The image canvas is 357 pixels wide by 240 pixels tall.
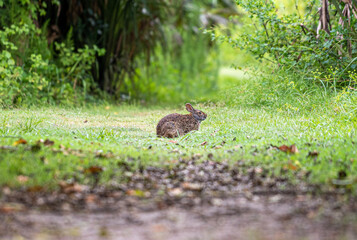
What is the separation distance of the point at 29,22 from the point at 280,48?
5.12 meters

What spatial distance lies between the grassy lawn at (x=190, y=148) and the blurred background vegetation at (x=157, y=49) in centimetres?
129

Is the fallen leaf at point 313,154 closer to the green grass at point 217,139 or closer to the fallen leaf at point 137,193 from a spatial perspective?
the green grass at point 217,139

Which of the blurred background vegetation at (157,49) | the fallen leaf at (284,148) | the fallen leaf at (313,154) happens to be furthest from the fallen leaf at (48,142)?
the blurred background vegetation at (157,49)

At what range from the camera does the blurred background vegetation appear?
888 centimetres

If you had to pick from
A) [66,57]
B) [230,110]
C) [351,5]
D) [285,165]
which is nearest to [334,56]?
[351,5]

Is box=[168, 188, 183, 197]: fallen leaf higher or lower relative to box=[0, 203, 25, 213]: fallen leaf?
higher

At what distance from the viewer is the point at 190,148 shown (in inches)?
226

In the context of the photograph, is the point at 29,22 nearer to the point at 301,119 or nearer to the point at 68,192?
the point at 301,119

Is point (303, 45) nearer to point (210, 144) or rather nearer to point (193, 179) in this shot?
point (210, 144)

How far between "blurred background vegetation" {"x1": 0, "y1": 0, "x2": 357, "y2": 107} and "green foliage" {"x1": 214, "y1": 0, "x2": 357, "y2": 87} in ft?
0.06

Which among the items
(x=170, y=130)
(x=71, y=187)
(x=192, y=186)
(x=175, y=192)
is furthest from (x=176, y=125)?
(x=71, y=187)

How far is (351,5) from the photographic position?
8.72 metres

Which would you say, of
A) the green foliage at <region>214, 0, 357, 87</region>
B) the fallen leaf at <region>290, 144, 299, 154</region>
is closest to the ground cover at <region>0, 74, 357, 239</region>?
the fallen leaf at <region>290, 144, 299, 154</region>

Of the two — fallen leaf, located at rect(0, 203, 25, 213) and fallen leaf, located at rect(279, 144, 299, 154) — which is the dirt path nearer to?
fallen leaf, located at rect(0, 203, 25, 213)
